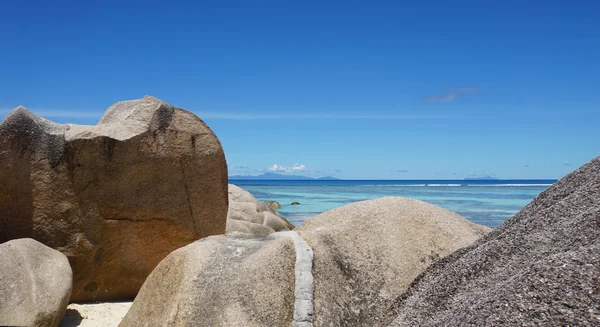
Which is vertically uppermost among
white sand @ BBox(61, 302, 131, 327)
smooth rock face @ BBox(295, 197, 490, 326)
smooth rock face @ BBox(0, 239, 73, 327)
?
smooth rock face @ BBox(295, 197, 490, 326)

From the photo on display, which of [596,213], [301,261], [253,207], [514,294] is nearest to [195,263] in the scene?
[301,261]

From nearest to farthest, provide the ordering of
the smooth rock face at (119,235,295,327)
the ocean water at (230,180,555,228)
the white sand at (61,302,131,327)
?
the smooth rock face at (119,235,295,327), the white sand at (61,302,131,327), the ocean water at (230,180,555,228)

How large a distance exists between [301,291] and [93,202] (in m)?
4.14

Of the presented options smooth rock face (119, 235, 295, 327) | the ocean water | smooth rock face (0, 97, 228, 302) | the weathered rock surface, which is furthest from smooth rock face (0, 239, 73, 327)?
the ocean water

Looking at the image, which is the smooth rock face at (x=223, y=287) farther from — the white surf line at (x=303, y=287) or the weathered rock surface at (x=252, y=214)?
the weathered rock surface at (x=252, y=214)

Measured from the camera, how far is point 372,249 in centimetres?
580

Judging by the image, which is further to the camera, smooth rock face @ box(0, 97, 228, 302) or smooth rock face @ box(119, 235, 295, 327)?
smooth rock face @ box(0, 97, 228, 302)

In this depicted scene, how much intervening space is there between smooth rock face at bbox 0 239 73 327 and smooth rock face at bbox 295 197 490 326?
290 cm

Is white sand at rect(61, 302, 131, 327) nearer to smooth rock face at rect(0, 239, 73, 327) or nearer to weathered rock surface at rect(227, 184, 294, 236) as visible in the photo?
smooth rock face at rect(0, 239, 73, 327)

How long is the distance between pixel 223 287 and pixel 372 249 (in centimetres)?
151

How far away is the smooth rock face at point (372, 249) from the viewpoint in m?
5.36

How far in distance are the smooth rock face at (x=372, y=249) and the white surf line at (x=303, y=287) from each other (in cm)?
7

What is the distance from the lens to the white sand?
7.34 meters

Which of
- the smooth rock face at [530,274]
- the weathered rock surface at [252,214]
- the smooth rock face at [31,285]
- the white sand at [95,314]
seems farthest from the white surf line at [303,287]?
the weathered rock surface at [252,214]
